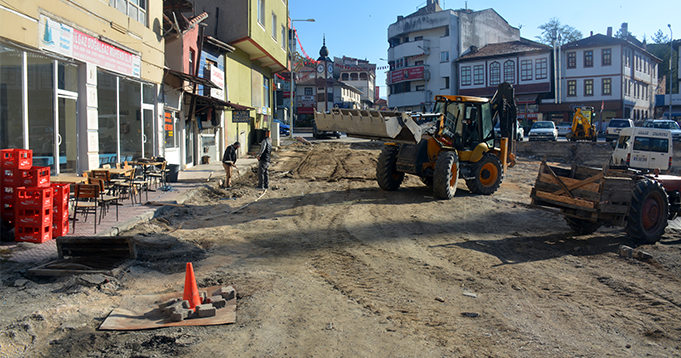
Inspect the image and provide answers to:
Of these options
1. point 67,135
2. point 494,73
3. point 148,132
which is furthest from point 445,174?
point 494,73

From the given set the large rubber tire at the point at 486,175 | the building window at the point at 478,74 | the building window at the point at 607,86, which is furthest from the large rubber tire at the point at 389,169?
the building window at the point at 607,86

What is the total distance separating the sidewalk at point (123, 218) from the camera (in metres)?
6.41

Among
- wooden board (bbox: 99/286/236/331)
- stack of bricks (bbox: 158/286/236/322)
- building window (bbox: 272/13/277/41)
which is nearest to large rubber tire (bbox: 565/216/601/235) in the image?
wooden board (bbox: 99/286/236/331)

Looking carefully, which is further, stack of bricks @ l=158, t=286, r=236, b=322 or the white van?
the white van

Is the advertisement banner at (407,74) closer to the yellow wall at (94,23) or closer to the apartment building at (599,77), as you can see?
the apartment building at (599,77)

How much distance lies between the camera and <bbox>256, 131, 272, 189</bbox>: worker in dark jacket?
545 inches

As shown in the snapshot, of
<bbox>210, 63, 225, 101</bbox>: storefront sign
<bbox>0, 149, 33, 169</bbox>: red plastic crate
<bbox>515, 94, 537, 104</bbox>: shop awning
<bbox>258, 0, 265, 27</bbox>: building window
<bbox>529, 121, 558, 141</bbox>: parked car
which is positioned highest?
<bbox>258, 0, 265, 27</bbox>: building window

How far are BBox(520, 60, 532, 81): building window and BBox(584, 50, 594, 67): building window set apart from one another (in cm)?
625

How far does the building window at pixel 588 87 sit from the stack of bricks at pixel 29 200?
56.4 metres

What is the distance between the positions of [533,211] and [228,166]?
8.93 meters

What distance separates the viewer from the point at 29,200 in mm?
6816

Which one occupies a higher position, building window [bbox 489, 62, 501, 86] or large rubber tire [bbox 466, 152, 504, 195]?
building window [bbox 489, 62, 501, 86]

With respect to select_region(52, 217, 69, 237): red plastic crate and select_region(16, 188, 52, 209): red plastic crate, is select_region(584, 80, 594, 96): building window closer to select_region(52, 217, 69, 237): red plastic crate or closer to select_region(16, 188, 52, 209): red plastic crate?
select_region(52, 217, 69, 237): red plastic crate

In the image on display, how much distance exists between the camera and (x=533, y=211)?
11477mm
